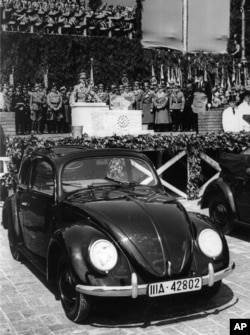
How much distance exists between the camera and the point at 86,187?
532cm

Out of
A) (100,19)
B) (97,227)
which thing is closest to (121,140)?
(97,227)

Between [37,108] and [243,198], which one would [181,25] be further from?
[243,198]

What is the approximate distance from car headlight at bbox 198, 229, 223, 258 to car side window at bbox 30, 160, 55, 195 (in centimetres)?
169

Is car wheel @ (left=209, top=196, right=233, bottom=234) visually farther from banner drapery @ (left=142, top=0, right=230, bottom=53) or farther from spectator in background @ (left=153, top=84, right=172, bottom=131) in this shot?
banner drapery @ (left=142, top=0, right=230, bottom=53)

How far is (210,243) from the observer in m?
4.68

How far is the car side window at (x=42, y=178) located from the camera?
217 inches

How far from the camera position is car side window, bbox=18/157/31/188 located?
6.24m

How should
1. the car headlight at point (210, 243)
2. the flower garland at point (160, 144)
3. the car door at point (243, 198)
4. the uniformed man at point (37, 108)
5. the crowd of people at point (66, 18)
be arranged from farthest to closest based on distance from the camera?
the crowd of people at point (66, 18) → the uniformed man at point (37, 108) → the flower garland at point (160, 144) → the car door at point (243, 198) → the car headlight at point (210, 243)

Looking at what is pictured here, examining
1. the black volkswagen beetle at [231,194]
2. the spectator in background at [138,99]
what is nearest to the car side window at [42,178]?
the black volkswagen beetle at [231,194]

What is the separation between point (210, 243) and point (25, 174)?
2.79 meters

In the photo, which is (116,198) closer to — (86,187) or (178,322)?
(86,187)

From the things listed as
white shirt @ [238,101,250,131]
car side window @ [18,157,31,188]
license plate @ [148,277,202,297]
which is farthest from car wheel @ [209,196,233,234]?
white shirt @ [238,101,250,131]

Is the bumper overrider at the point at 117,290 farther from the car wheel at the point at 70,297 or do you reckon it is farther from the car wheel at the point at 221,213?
the car wheel at the point at 221,213

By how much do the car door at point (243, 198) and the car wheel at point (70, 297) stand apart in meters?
3.69
